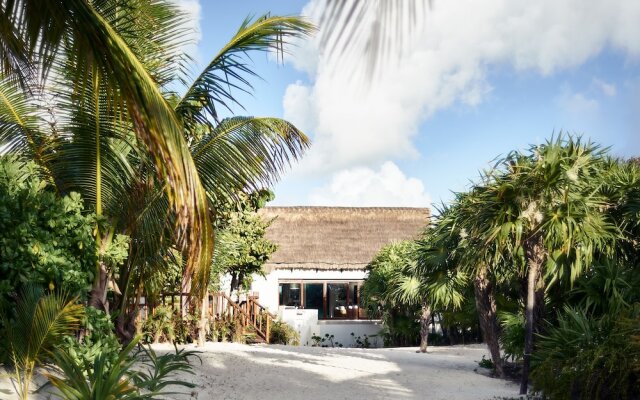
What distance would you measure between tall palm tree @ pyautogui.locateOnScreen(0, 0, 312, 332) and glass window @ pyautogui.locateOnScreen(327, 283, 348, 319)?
56.6 ft

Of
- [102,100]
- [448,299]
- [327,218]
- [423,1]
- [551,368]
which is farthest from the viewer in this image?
[327,218]

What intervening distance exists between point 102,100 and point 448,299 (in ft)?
33.9

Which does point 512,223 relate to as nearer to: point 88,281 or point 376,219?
point 88,281

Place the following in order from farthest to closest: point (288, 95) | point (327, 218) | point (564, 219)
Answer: point (327, 218) → point (564, 219) → point (288, 95)

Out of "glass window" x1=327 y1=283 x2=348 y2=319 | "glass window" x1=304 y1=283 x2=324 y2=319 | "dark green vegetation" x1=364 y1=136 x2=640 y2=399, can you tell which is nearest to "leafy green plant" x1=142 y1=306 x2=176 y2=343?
"dark green vegetation" x1=364 y1=136 x2=640 y2=399

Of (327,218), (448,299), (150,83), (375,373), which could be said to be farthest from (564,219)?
(327,218)

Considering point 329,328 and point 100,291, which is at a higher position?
point 329,328

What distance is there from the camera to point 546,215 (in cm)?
1041

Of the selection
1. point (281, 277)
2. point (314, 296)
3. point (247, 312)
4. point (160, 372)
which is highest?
point (281, 277)

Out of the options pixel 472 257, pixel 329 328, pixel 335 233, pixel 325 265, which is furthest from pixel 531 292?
pixel 335 233

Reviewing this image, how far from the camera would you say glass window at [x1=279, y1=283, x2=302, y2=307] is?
85.1 ft

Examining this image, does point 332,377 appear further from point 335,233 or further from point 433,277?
point 335,233

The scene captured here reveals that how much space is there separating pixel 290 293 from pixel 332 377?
14591 millimetres

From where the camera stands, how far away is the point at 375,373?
487 inches
